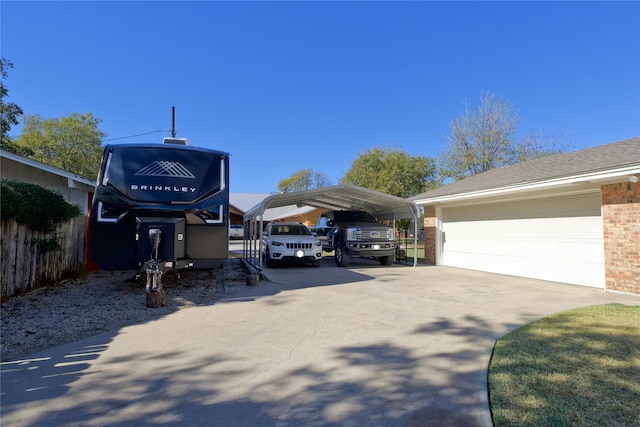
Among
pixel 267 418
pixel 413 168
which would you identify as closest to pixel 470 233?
pixel 267 418

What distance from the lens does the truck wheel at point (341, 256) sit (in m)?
13.9

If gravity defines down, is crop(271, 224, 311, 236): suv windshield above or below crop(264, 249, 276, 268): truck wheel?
above

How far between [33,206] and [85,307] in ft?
8.87

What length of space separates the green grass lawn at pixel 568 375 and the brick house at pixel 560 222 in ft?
11.6

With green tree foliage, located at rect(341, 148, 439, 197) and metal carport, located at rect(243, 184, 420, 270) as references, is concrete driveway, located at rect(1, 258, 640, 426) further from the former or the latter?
green tree foliage, located at rect(341, 148, 439, 197)

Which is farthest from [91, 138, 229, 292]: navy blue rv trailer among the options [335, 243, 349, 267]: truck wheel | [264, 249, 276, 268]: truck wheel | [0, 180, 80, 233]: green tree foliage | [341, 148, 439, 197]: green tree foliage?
[341, 148, 439, 197]: green tree foliage

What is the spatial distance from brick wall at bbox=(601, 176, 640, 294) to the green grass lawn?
10.5 feet

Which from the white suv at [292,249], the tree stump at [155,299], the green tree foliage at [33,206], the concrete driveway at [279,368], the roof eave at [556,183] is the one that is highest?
the roof eave at [556,183]

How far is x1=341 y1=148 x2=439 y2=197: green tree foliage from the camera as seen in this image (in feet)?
98.8

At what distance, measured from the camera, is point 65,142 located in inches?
1195

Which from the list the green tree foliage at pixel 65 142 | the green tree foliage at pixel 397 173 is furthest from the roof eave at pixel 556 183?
the green tree foliage at pixel 65 142

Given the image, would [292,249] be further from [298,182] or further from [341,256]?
[298,182]

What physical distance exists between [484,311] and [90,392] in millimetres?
5994

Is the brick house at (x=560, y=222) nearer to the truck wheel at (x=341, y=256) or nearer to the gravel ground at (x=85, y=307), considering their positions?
the truck wheel at (x=341, y=256)
